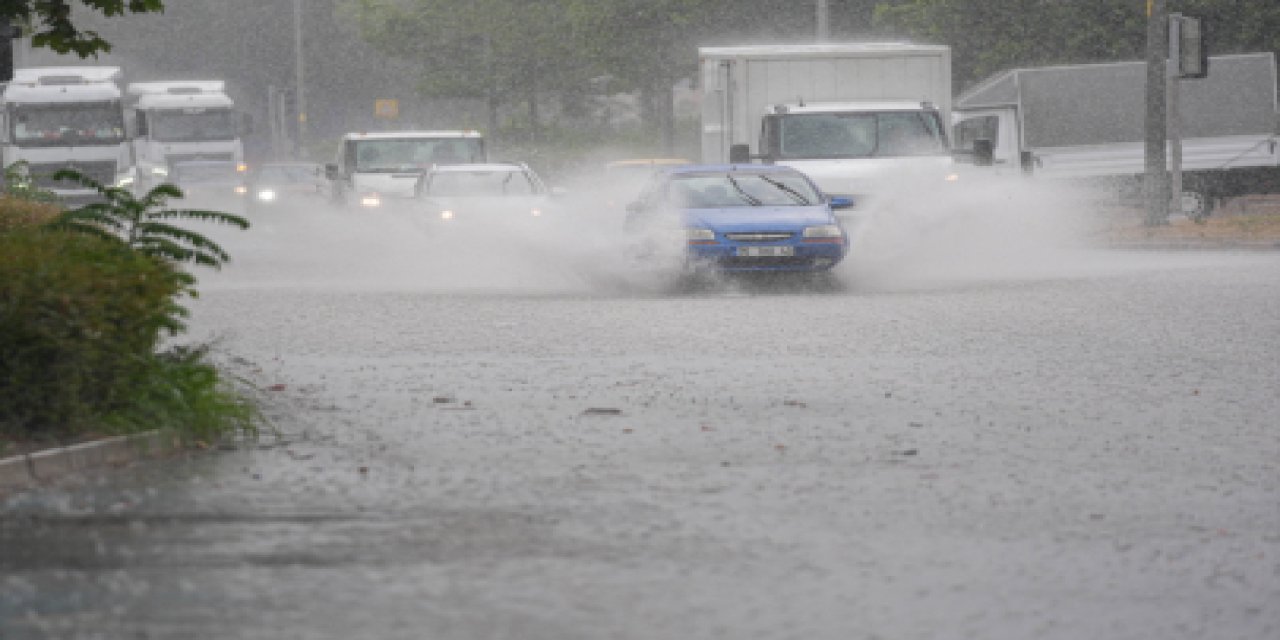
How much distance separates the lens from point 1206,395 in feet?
42.2

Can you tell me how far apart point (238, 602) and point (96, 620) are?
0.48 m

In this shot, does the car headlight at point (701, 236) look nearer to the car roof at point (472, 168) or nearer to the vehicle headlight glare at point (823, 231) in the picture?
the vehicle headlight glare at point (823, 231)

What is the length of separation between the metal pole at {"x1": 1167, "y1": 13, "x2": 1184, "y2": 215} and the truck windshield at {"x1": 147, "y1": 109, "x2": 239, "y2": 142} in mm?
27603

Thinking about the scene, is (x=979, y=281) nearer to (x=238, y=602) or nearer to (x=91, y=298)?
(x=91, y=298)

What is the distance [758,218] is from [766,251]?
0.48 meters

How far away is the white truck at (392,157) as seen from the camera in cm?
3406

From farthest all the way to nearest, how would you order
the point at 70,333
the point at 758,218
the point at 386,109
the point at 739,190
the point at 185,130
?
the point at 386,109 → the point at 185,130 → the point at 739,190 → the point at 758,218 → the point at 70,333

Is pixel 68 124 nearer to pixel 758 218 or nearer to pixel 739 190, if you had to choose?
pixel 739 190

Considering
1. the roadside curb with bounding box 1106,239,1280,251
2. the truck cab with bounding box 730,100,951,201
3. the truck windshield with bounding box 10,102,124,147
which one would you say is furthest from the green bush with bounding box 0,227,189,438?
the truck windshield with bounding box 10,102,124,147

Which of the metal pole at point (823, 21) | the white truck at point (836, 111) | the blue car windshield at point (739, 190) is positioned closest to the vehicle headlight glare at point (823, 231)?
the blue car windshield at point (739, 190)

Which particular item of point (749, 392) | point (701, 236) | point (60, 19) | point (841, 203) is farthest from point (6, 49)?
point (841, 203)

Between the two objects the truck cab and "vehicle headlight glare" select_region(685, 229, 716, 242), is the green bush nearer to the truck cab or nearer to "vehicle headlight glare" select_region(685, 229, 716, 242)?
"vehicle headlight glare" select_region(685, 229, 716, 242)

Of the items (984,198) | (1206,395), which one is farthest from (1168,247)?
(1206,395)

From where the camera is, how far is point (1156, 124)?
106ft
